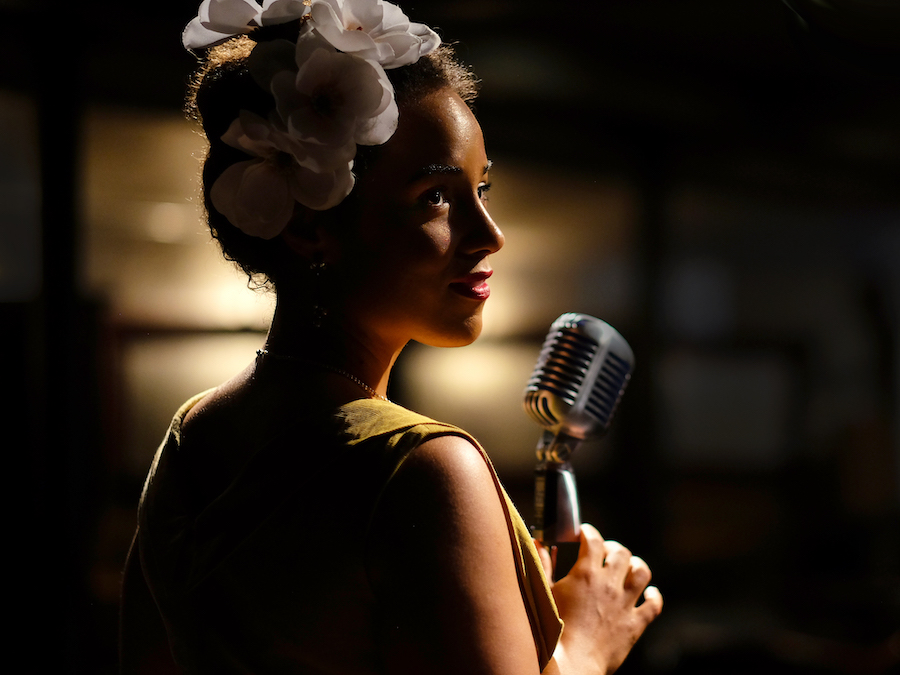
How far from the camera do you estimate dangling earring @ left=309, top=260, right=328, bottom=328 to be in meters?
0.98

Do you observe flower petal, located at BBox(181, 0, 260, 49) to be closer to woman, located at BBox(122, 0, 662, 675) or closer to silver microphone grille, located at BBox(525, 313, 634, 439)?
woman, located at BBox(122, 0, 662, 675)

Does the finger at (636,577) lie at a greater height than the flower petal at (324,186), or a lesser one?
lesser

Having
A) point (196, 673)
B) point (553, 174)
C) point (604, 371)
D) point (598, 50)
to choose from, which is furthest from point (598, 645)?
point (598, 50)

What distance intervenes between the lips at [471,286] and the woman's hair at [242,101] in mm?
172

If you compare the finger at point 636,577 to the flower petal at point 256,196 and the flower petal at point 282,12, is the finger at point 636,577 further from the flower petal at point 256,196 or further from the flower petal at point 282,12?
the flower petal at point 282,12

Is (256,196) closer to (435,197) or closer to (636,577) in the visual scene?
(435,197)

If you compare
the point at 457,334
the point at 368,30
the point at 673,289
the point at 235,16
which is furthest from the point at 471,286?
the point at 673,289

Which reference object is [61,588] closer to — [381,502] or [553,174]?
[381,502]

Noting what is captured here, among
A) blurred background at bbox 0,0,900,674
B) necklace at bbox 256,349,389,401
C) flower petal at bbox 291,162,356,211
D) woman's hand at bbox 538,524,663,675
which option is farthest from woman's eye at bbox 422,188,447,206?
blurred background at bbox 0,0,900,674

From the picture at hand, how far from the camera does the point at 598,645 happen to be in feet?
3.26

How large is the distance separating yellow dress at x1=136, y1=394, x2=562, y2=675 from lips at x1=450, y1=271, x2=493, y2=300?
0.18m

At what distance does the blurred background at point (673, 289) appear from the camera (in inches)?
98.1

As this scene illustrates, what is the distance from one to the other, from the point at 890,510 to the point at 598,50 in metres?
2.44

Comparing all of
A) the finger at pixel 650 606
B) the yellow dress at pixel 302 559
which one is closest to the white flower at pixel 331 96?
the yellow dress at pixel 302 559
